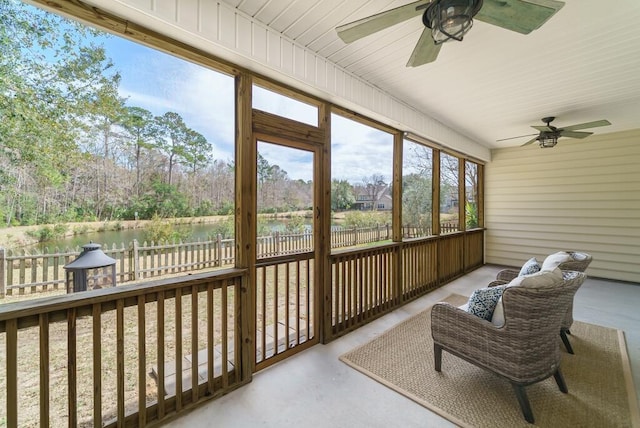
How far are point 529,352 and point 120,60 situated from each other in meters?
3.14

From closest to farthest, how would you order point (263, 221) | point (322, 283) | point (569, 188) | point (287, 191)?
point (263, 221), point (287, 191), point (322, 283), point (569, 188)

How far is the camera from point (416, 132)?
3.88 meters

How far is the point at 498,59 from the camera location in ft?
8.36

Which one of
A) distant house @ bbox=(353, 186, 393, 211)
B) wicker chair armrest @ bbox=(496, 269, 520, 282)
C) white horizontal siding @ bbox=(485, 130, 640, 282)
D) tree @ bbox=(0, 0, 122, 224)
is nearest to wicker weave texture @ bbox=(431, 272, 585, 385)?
wicker chair armrest @ bbox=(496, 269, 520, 282)

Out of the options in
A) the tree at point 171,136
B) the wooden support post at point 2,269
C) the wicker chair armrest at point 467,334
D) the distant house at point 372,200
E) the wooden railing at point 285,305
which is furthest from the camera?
the distant house at point 372,200

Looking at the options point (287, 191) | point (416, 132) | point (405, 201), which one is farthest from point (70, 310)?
point (416, 132)

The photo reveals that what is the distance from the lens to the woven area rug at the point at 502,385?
5.85 feet

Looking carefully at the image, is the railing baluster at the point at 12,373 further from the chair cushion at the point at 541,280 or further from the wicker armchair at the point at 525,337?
the chair cushion at the point at 541,280

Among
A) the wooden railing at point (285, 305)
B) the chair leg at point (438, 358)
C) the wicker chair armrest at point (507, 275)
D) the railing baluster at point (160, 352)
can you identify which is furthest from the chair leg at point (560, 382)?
the railing baluster at point (160, 352)

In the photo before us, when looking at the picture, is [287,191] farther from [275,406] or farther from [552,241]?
[552,241]

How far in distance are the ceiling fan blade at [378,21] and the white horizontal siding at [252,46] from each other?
0.78 metres

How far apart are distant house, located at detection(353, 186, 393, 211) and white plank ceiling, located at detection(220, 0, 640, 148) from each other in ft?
3.99

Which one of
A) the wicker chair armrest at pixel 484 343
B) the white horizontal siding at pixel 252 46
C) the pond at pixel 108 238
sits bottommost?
the wicker chair armrest at pixel 484 343

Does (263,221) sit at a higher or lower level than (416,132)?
lower
